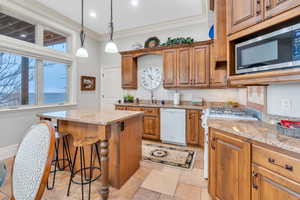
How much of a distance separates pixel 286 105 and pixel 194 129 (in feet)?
6.47

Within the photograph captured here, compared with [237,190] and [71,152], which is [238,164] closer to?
[237,190]

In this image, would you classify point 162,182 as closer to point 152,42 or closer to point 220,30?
point 220,30

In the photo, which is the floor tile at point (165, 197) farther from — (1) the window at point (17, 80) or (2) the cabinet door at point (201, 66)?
(1) the window at point (17, 80)

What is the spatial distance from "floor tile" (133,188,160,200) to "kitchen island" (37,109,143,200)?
0.29m

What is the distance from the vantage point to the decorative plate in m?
4.23

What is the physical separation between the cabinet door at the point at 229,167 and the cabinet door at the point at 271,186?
2.2 inches

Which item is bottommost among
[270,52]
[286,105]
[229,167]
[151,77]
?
[229,167]

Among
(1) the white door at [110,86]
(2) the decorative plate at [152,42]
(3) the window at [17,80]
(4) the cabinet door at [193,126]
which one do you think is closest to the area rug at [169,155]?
(4) the cabinet door at [193,126]

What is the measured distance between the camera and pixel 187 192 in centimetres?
187

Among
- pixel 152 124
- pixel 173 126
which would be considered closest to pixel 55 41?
pixel 152 124

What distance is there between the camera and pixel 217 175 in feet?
4.83

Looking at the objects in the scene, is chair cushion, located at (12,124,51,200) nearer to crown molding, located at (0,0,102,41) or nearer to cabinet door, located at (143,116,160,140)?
cabinet door, located at (143,116,160,140)

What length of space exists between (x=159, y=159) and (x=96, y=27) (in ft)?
13.7

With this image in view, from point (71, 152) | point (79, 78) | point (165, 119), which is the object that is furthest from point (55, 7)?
point (165, 119)
